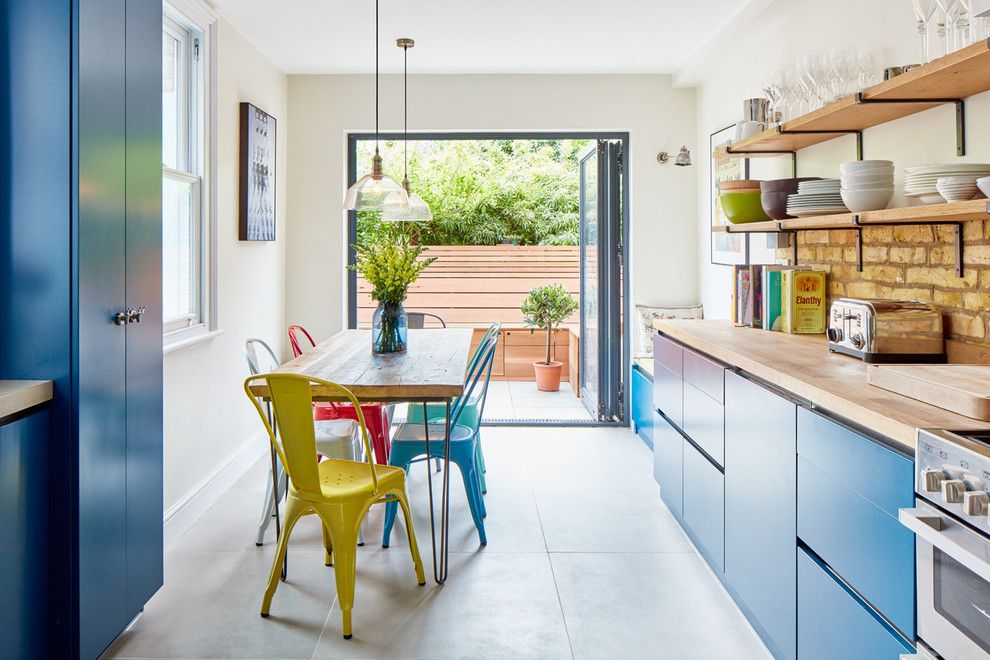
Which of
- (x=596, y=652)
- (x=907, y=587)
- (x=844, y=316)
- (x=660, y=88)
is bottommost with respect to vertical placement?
(x=596, y=652)

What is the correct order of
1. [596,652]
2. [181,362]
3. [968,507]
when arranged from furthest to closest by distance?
[181,362] → [596,652] → [968,507]

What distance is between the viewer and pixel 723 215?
14.3 feet

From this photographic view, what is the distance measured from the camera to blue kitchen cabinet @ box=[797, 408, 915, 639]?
1452 millimetres

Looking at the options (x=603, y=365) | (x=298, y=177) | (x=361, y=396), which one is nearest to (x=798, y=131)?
(x=361, y=396)

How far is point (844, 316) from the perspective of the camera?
2.41 m

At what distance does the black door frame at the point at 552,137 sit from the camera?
17.1 feet

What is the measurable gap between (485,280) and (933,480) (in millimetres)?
6830

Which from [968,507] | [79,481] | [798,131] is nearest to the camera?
[968,507]

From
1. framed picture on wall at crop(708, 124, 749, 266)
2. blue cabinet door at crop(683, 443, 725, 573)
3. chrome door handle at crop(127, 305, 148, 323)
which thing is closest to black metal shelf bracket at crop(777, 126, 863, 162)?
framed picture on wall at crop(708, 124, 749, 266)

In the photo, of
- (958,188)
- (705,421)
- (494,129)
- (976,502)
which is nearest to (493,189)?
(494,129)

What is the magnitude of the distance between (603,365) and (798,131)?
271 centimetres

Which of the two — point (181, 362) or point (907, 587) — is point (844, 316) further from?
point (181, 362)

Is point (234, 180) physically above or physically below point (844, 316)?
above

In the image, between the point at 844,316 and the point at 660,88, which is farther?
the point at 660,88
